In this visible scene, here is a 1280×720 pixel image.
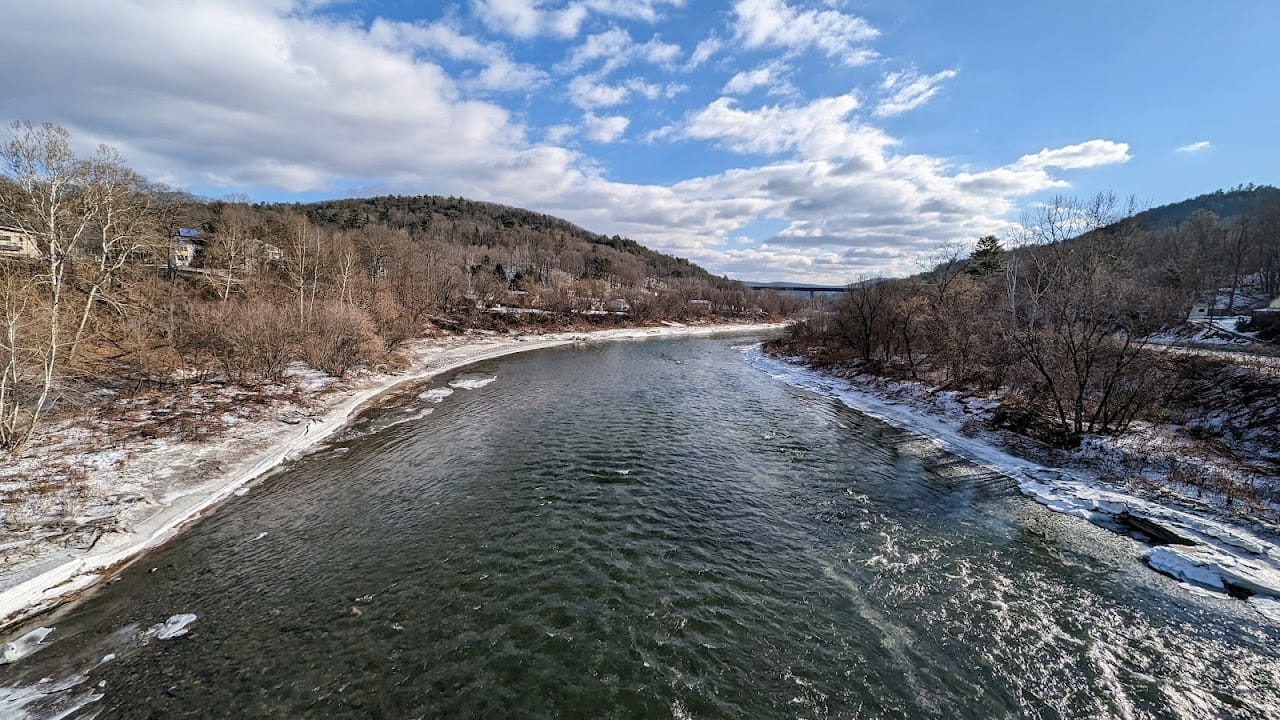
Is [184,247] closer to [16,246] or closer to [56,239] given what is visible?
[16,246]

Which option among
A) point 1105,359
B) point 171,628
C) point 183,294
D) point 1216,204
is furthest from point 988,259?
point 1216,204

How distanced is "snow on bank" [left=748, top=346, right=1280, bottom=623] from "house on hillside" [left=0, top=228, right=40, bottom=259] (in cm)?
3863

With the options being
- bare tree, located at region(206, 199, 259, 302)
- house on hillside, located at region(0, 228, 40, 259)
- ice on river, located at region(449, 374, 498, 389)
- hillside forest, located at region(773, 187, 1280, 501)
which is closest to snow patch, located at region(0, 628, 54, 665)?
house on hillside, located at region(0, 228, 40, 259)

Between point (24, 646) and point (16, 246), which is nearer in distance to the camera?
point (24, 646)

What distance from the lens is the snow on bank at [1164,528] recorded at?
9.41 metres

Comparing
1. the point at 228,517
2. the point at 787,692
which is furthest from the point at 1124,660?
the point at 228,517

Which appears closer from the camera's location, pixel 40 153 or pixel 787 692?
pixel 787 692

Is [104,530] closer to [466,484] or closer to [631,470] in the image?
[466,484]

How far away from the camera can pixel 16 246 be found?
24250 millimetres

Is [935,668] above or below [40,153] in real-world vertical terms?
below

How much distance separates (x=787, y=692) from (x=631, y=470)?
A: 356 inches

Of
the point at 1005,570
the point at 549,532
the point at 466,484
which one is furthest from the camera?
the point at 466,484

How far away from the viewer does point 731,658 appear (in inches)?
296

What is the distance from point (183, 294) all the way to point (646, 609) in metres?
39.4
